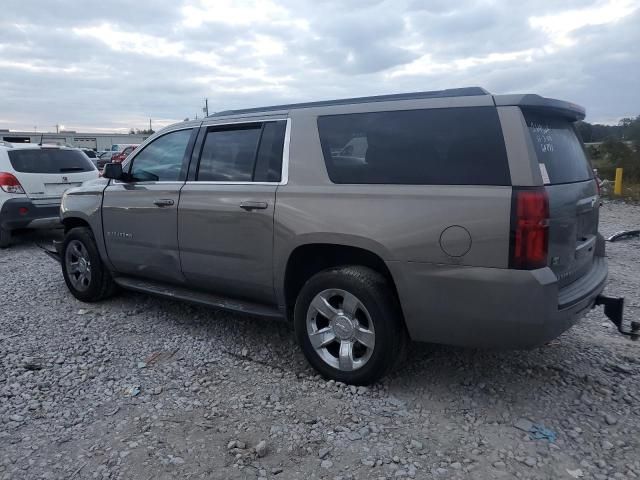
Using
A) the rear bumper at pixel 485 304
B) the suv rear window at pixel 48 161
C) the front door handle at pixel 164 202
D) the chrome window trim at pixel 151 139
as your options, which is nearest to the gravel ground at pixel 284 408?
the rear bumper at pixel 485 304

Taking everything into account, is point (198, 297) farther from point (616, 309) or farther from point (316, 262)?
point (616, 309)

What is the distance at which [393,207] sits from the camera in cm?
324

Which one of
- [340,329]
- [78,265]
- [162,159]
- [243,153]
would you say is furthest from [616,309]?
[78,265]

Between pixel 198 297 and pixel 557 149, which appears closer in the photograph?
pixel 557 149

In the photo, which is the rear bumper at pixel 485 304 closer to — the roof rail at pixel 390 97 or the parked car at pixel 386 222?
the parked car at pixel 386 222

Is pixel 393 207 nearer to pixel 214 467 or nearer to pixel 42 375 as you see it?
pixel 214 467

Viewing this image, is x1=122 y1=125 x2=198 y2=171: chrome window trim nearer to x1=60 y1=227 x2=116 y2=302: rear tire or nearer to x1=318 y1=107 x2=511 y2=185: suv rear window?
x1=60 y1=227 x2=116 y2=302: rear tire

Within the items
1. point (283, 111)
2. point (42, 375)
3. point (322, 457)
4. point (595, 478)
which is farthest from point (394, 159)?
point (42, 375)

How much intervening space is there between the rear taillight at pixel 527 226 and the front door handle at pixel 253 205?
1.70 m

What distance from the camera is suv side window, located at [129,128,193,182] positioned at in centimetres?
462

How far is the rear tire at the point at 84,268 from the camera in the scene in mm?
5324

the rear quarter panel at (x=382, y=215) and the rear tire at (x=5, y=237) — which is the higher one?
the rear quarter panel at (x=382, y=215)

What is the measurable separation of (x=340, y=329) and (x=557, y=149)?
1.79 metres

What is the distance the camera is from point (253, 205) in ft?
12.7
